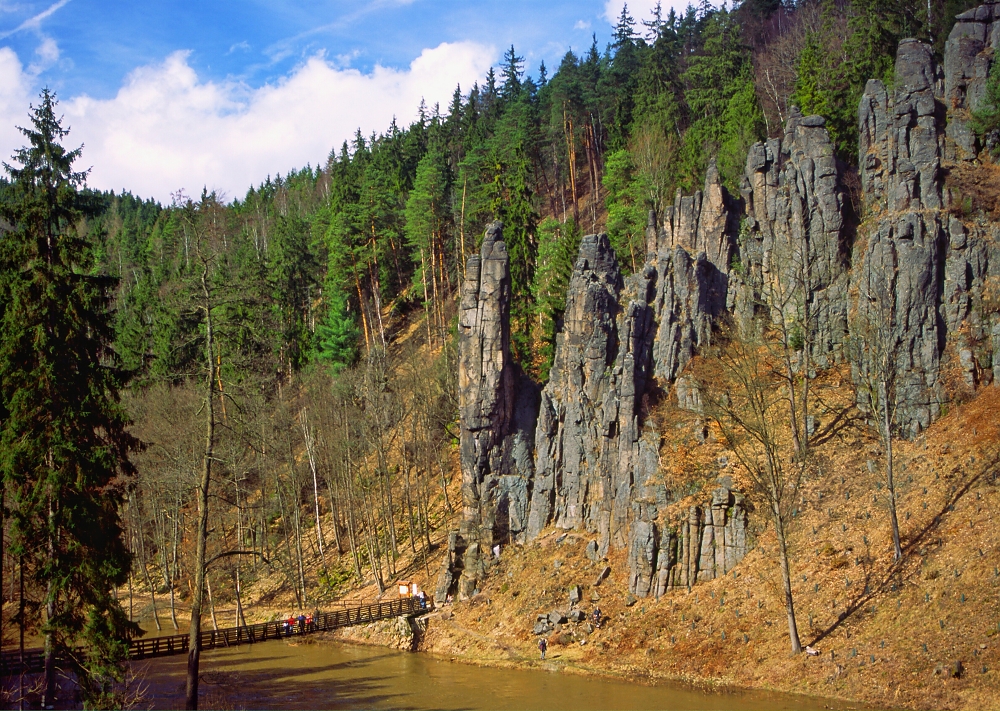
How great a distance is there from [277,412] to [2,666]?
26.1 meters

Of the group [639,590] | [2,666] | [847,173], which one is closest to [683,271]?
[847,173]

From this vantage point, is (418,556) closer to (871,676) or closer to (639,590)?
(639,590)

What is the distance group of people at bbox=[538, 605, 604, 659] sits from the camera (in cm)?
3042

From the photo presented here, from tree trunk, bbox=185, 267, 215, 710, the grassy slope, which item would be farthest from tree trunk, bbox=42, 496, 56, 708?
the grassy slope

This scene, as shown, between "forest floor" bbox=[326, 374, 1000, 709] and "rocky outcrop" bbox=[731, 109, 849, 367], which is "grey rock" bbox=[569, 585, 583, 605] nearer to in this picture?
"forest floor" bbox=[326, 374, 1000, 709]

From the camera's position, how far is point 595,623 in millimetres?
31016

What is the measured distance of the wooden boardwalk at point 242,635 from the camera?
945 inches

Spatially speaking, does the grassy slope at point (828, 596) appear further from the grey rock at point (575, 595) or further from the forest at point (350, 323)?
the forest at point (350, 323)

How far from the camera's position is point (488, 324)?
3894cm

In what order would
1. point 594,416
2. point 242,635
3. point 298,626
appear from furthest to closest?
1. point 594,416
2. point 298,626
3. point 242,635

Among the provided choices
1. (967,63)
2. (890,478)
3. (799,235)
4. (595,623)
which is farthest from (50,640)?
(967,63)

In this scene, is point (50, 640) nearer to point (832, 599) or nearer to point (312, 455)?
point (832, 599)

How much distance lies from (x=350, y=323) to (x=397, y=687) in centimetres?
2993

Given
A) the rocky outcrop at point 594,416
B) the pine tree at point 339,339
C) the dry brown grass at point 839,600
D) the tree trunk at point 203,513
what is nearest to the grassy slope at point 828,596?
the dry brown grass at point 839,600
